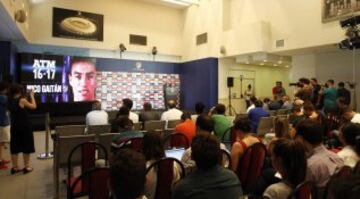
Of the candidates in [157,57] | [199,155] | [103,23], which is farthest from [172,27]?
[199,155]

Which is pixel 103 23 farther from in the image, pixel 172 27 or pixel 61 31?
pixel 172 27

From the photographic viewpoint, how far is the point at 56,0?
35.3 ft

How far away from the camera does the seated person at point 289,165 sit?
165 centimetres

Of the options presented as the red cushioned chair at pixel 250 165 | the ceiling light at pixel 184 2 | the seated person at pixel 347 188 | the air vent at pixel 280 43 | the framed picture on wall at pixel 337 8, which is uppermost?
the ceiling light at pixel 184 2

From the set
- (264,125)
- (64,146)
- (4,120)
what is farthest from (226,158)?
(4,120)

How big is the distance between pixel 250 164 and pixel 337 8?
7.75m

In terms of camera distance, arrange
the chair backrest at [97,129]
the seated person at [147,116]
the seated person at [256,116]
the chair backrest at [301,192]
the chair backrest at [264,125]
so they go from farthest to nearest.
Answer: the seated person at [147,116], the seated person at [256,116], the chair backrest at [264,125], the chair backrest at [97,129], the chair backrest at [301,192]

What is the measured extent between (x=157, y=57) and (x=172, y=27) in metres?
1.75

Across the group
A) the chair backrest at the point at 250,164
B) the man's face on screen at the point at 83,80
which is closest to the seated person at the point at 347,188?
the chair backrest at the point at 250,164

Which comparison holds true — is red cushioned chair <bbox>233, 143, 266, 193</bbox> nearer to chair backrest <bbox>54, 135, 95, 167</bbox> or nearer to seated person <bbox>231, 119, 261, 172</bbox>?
seated person <bbox>231, 119, 261, 172</bbox>

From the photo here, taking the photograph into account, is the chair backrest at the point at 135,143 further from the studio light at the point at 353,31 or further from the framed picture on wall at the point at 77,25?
the framed picture on wall at the point at 77,25

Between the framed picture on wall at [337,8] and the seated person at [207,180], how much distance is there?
8439 mm

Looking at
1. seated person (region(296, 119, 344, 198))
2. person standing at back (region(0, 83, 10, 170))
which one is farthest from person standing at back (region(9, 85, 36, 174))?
seated person (region(296, 119, 344, 198))

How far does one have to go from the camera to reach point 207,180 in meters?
1.62
